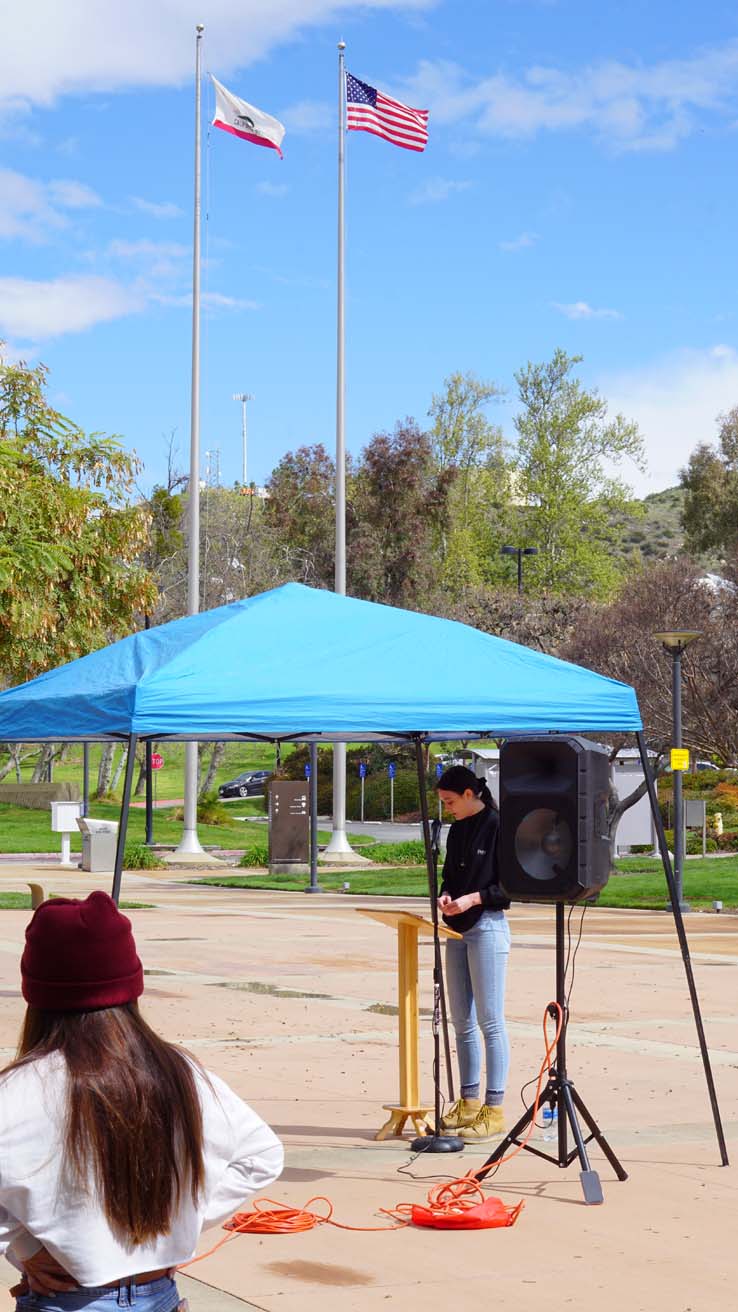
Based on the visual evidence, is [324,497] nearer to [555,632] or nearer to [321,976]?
[555,632]

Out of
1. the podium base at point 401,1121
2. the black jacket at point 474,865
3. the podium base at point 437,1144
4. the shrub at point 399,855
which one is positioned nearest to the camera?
the podium base at point 437,1144

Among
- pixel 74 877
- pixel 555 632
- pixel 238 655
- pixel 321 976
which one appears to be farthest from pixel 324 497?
pixel 238 655

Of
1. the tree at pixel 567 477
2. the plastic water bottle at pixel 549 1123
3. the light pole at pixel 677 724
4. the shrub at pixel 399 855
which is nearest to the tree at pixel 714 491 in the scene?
the tree at pixel 567 477

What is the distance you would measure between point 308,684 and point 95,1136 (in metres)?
5.49

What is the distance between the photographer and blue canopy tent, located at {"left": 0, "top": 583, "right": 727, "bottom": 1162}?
321 inches

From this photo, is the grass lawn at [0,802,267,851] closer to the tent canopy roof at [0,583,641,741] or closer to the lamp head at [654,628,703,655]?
the lamp head at [654,628,703,655]

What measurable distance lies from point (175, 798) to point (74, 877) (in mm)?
36114

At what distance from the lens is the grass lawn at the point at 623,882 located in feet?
95.6

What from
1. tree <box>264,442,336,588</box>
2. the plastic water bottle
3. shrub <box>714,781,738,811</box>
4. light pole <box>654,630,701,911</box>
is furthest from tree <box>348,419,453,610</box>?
the plastic water bottle

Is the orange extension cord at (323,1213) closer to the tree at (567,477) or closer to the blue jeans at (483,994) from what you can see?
the blue jeans at (483,994)

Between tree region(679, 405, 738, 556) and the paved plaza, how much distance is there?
201ft

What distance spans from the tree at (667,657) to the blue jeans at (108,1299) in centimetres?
3792

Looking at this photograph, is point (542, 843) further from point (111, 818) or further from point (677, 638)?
point (111, 818)

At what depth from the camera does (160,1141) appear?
2.99 metres
